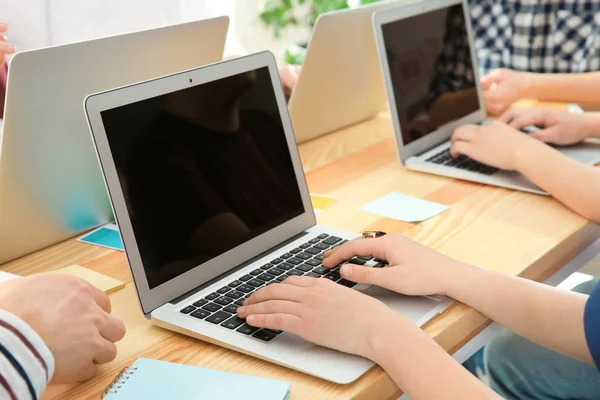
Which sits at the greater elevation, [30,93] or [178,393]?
[30,93]

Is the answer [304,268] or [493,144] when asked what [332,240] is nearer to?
[304,268]

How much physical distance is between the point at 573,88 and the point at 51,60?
1.37 meters

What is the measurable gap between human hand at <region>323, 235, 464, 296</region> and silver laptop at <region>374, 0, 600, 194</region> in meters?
0.45

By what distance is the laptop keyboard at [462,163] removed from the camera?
1.42m

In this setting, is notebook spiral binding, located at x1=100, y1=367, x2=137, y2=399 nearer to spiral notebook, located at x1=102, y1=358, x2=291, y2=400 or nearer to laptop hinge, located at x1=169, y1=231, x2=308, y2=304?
spiral notebook, located at x1=102, y1=358, x2=291, y2=400

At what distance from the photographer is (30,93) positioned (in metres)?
1.00

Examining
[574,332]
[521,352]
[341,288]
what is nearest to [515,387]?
[521,352]

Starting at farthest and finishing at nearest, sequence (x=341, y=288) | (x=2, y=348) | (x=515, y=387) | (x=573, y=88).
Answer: (x=573, y=88), (x=515, y=387), (x=341, y=288), (x=2, y=348)

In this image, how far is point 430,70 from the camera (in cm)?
151

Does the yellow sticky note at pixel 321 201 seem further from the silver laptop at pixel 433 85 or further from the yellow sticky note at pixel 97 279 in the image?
the yellow sticky note at pixel 97 279

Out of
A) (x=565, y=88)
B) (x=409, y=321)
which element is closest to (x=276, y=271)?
(x=409, y=321)

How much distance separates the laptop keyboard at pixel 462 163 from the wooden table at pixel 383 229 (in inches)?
1.8

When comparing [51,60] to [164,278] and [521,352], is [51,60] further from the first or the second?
[521,352]

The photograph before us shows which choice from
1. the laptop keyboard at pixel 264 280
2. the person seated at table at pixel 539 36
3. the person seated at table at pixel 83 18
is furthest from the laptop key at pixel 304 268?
the person seated at table at pixel 539 36
